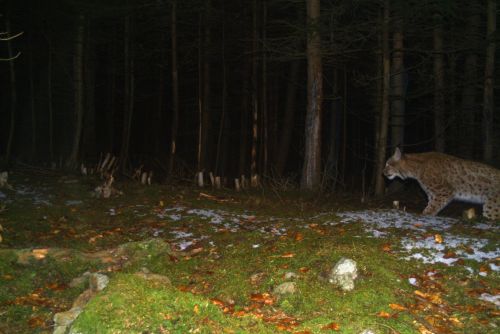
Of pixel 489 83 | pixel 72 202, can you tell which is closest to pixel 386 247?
pixel 72 202

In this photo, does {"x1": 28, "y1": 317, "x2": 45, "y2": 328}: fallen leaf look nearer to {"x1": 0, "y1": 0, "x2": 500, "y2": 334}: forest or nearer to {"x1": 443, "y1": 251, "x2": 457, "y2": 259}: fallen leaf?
{"x1": 0, "y1": 0, "x2": 500, "y2": 334}: forest

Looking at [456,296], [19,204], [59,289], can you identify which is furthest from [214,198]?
[456,296]

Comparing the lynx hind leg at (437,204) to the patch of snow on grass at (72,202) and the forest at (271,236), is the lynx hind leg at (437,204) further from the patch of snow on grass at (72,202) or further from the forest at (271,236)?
the patch of snow on grass at (72,202)

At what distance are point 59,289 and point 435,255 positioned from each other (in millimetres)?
5043

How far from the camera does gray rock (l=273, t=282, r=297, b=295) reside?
18.2ft

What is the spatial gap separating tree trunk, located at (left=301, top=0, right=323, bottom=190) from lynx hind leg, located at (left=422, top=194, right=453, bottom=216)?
330cm

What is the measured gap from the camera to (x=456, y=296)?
5.57m

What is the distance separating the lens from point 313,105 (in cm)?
1327

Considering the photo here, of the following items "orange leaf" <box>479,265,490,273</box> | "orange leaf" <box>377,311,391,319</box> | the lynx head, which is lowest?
"orange leaf" <box>377,311,391,319</box>

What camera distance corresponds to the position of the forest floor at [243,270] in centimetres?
466

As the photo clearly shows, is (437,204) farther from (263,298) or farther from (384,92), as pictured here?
(263,298)

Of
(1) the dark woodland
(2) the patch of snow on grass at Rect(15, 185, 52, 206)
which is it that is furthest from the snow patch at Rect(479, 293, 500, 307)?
(2) the patch of snow on grass at Rect(15, 185, 52, 206)

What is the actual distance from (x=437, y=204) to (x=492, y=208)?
45.8 inches

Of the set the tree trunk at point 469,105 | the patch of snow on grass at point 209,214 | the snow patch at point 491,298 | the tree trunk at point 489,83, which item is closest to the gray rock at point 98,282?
the patch of snow on grass at point 209,214
